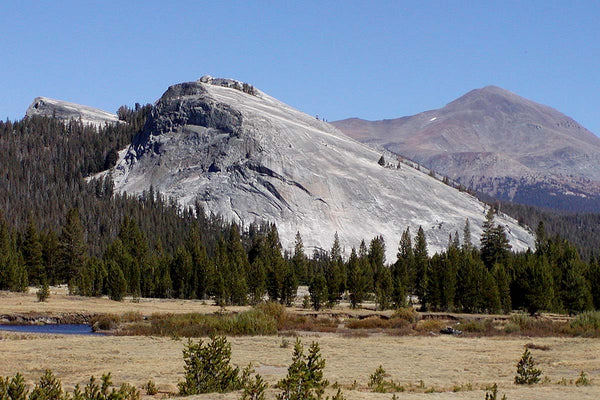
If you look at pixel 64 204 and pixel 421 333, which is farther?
pixel 64 204

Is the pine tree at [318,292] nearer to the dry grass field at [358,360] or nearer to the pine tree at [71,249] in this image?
the dry grass field at [358,360]

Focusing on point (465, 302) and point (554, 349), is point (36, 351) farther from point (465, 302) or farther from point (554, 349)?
point (465, 302)

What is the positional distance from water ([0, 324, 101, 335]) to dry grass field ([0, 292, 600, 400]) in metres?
8.73

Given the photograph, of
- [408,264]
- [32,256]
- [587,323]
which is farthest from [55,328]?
[408,264]

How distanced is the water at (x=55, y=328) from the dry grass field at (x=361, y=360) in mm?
8729

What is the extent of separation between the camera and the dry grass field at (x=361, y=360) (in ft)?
108

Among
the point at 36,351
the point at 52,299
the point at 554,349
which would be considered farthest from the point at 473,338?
the point at 52,299

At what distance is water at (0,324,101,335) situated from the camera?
2505 inches

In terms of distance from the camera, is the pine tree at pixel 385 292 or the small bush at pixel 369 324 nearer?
the small bush at pixel 369 324

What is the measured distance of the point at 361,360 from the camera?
44969mm

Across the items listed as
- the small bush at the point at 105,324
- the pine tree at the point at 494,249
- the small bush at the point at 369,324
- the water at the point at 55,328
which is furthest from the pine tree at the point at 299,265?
the small bush at the point at 105,324

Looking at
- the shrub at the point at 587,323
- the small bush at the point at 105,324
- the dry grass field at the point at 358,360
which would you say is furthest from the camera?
the small bush at the point at 105,324

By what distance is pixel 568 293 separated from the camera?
315ft

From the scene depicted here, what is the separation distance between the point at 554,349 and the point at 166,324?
103 feet
